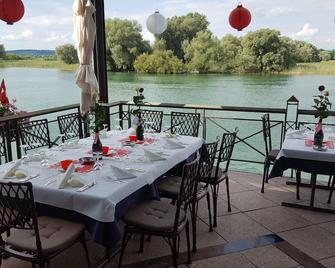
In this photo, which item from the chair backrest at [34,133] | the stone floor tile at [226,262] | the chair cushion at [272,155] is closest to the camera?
the stone floor tile at [226,262]

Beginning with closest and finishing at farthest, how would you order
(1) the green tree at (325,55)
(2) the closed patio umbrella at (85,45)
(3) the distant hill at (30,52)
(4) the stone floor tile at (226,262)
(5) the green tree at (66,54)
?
(4) the stone floor tile at (226,262) < (2) the closed patio umbrella at (85,45) < (3) the distant hill at (30,52) < (1) the green tree at (325,55) < (5) the green tree at (66,54)

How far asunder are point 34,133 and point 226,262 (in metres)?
2.67

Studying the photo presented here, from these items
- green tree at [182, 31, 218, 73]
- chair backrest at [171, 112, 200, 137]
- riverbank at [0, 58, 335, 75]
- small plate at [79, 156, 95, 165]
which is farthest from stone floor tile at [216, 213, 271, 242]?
green tree at [182, 31, 218, 73]

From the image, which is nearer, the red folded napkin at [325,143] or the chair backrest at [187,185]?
the chair backrest at [187,185]

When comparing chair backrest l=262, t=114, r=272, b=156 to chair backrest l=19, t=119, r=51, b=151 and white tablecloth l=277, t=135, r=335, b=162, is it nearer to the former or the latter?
white tablecloth l=277, t=135, r=335, b=162

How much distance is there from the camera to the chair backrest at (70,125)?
4391 millimetres

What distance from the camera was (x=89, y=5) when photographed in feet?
14.9

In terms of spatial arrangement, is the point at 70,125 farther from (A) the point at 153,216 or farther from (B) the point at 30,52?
(B) the point at 30,52

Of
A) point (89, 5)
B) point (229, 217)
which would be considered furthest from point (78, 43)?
point (229, 217)

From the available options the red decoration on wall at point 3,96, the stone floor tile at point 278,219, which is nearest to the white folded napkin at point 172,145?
the stone floor tile at point 278,219

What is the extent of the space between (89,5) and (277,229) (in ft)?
12.1

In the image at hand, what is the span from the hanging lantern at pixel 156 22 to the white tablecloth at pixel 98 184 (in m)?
2.61

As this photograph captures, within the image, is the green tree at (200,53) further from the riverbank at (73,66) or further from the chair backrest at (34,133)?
the chair backrest at (34,133)

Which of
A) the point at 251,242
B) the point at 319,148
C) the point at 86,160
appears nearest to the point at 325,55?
the point at 319,148
